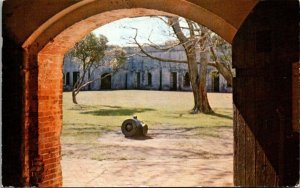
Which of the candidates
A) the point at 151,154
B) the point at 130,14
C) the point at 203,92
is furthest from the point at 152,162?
the point at 203,92

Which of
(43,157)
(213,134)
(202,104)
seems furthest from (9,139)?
(202,104)

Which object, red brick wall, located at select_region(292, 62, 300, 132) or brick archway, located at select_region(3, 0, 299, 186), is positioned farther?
brick archway, located at select_region(3, 0, 299, 186)

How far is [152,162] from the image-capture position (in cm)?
740

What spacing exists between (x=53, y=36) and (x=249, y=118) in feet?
8.49

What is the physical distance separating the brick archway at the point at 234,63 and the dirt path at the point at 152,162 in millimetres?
1378

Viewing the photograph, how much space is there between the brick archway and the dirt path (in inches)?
54.2

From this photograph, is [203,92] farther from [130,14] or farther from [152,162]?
[130,14]

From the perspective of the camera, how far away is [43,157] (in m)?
4.35

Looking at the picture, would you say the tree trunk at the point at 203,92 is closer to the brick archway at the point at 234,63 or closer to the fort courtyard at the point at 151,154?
the fort courtyard at the point at 151,154

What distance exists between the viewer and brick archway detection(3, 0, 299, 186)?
3.04 m

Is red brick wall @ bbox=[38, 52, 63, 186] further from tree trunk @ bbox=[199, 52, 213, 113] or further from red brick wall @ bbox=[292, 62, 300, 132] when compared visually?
tree trunk @ bbox=[199, 52, 213, 113]

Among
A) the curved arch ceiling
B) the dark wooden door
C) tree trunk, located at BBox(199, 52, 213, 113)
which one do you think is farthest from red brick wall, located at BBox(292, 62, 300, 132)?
tree trunk, located at BBox(199, 52, 213, 113)

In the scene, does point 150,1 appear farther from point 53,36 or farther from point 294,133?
point 294,133

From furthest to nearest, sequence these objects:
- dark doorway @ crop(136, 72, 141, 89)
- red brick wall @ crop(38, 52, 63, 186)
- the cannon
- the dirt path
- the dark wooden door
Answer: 1. dark doorway @ crop(136, 72, 141, 89)
2. the cannon
3. the dirt path
4. red brick wall @ crop(38, 52, 63, 186)
5. the dark wooden door
